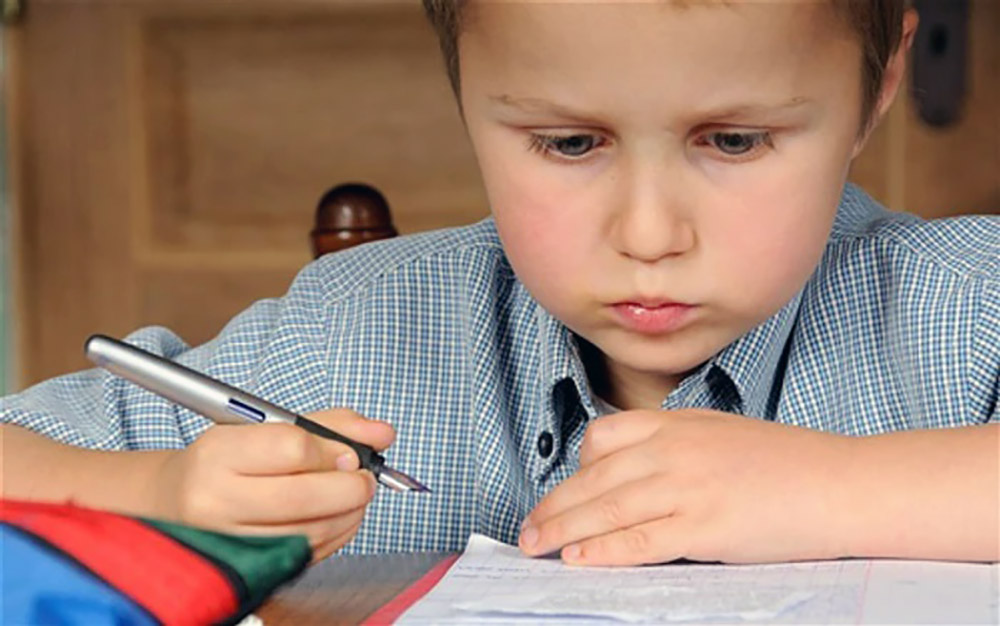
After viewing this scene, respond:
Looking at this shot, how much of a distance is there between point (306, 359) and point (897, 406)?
0.35 m

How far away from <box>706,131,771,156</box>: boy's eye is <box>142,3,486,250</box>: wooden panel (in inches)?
49.9

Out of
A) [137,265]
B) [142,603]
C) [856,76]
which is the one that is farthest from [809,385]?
[137,265]

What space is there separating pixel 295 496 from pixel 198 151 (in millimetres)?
1468

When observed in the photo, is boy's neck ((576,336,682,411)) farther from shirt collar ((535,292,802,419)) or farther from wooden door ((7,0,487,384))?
wooden door ((7,0,487,384))

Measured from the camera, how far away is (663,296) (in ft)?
2.32

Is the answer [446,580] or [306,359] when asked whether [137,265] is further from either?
[446,580]

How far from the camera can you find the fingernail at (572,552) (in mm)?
614

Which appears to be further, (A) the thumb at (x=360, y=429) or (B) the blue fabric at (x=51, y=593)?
(A) the thumb at (x=360, y=429)

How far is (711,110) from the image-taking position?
2.19 feet

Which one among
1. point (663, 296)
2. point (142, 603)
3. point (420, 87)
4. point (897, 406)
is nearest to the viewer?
point (142, 603)

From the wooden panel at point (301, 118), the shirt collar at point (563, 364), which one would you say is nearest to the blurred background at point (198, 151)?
the wooden panel at point (301, 118)

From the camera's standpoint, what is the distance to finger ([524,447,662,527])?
0.64m

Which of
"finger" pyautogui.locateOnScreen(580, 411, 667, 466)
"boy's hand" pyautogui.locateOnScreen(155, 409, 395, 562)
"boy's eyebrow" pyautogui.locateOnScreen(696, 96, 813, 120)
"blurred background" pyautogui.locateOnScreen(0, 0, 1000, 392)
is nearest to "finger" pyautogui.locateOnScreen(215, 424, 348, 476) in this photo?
"boy's hand" pyautogui.locateOnScreen(155, 409, 395, 562)

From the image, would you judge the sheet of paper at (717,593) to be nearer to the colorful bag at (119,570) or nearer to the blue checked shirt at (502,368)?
the colorful bag at (119,570)
